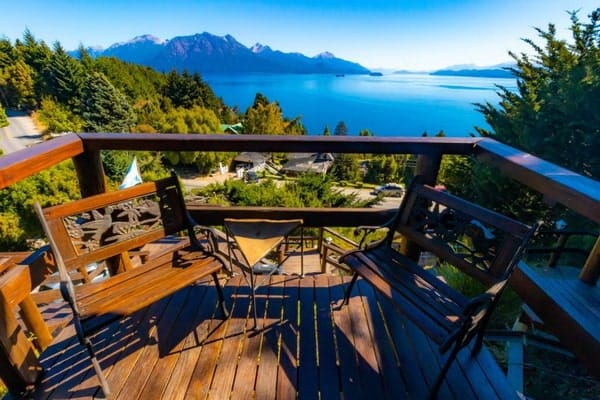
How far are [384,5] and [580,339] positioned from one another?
151ft

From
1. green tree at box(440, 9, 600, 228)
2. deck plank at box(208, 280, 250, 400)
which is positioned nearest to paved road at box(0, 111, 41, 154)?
deck plank at box(208, 280, 250, 400)

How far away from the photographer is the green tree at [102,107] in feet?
A: 91.5

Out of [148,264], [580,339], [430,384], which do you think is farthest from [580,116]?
[148,264]

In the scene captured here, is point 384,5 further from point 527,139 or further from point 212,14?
point 527,139

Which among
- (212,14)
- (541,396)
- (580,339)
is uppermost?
(212,14)

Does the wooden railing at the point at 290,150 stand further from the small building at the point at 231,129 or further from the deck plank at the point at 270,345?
the small building at the point at 231,129

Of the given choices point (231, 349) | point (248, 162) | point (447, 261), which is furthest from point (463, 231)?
point (248, 162)

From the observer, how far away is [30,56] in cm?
3628

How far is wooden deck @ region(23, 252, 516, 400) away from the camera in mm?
1312

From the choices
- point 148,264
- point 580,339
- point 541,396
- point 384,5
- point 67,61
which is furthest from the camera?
point 384,5

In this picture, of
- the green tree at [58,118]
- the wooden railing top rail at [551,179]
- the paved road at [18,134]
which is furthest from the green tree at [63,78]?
the wooden railing top rail at [551,179]

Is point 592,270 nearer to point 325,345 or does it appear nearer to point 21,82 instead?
point 325,345

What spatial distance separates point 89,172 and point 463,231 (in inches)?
84.9

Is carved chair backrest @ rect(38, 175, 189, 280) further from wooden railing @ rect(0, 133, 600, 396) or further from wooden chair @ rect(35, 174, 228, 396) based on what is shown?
wooden railing @ rect(0, 133, 600, 396)
